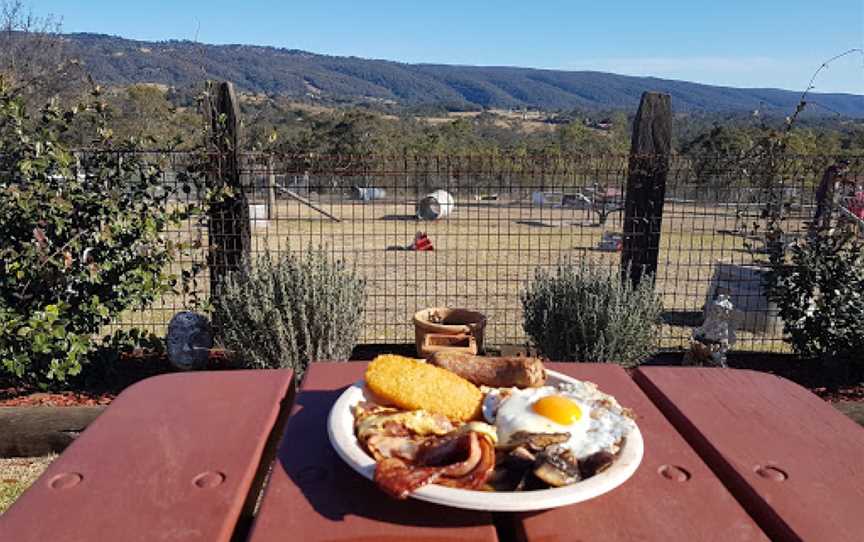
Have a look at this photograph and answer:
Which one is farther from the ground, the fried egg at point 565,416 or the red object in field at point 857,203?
the red object in field at point 857,203

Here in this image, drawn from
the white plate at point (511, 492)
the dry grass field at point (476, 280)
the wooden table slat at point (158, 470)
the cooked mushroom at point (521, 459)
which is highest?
the cooked mushroom at point (521, 459)

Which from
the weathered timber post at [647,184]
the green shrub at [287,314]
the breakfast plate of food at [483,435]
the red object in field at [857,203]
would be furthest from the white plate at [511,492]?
the red object in field at [857,203]

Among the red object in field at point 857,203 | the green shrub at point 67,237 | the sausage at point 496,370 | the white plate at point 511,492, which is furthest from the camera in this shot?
the red object in field at point 857,203

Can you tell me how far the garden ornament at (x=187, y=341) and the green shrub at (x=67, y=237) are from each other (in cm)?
23

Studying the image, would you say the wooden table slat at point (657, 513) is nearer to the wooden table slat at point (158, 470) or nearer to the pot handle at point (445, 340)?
the wooden table slat at point (158, 470)

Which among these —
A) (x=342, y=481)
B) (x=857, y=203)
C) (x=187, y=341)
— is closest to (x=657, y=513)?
(x=342, y=481)

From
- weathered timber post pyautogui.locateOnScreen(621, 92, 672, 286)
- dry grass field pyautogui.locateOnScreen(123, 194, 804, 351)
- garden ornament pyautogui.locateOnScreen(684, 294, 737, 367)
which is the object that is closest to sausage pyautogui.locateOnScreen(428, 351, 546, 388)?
dry grass field pyautogui.locateOnScreen(123, 194, 804, 351)

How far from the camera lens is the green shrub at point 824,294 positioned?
14.6 feet

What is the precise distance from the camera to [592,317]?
13.5 feet

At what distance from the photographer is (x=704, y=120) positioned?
4816 centimetres

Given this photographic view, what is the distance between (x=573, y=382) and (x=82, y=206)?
3.45 m

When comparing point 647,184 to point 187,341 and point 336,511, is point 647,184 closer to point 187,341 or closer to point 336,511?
point 187,341

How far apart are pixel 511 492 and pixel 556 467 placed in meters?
0.11

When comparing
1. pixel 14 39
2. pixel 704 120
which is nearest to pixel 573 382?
pixel 14 39
